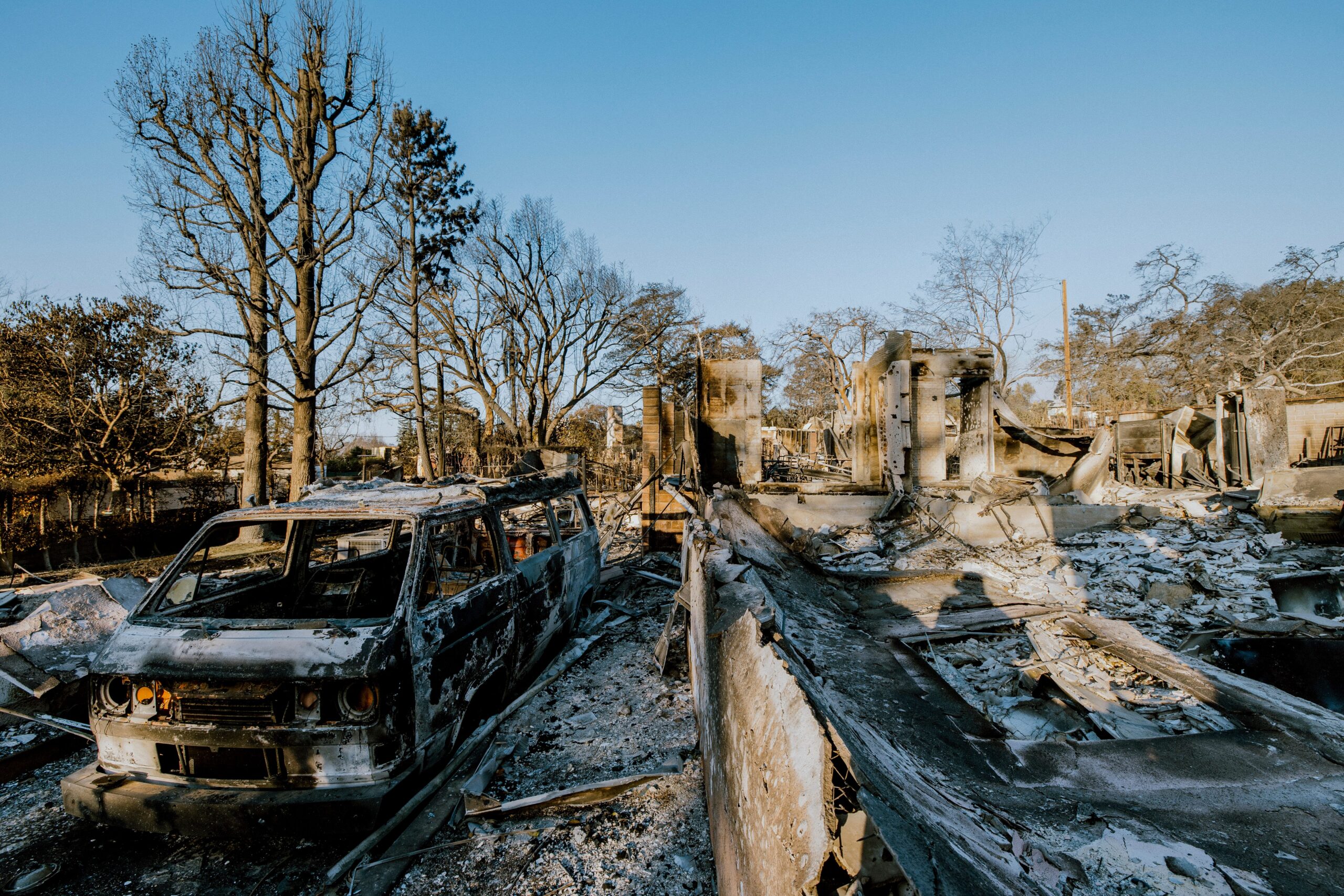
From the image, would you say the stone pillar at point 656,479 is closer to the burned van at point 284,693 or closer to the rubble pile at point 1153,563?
the rubble pile at point 1153,563

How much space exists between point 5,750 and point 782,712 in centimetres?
518

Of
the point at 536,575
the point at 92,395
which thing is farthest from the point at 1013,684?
the point at 92,395

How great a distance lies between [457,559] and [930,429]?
34.8 ft

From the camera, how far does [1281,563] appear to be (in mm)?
6715

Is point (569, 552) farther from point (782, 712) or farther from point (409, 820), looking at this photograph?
point (782, 712)

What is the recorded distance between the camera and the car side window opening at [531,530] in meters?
5.23

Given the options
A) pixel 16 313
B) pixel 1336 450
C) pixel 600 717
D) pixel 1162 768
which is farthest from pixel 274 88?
pixel 1336 450

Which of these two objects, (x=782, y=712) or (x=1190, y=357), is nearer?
(x=782, y=712)

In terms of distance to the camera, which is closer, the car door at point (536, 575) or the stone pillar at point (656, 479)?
the car door at point (536, 575)

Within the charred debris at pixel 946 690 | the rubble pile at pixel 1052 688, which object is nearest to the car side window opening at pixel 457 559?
the charred debris at pixel 946 690

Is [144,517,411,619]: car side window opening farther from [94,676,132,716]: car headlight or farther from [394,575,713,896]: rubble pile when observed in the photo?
[394,575,713,896]: rubble pile

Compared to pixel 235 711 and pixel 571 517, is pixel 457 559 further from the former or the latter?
pixel 235 711

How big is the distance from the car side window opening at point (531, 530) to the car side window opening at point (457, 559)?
2.19ft

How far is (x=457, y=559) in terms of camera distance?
4.62 metres
